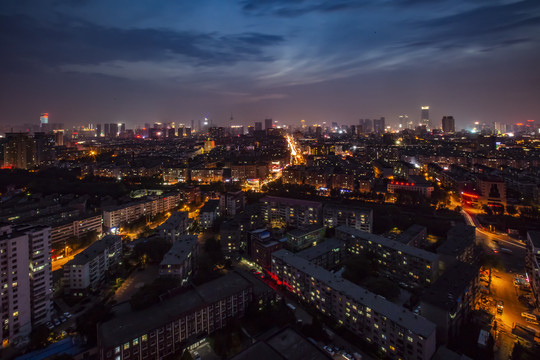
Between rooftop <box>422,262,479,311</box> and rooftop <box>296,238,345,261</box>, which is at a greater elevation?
rooftop <box>296,238,345,261</box>

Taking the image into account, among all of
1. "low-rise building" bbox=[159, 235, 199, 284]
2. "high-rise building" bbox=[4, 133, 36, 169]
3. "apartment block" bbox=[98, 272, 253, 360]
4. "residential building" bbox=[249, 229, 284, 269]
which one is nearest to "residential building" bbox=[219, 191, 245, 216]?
"residential building" bbox=[249, 229, 284, 269]

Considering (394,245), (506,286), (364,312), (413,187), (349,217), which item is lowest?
(506,286)

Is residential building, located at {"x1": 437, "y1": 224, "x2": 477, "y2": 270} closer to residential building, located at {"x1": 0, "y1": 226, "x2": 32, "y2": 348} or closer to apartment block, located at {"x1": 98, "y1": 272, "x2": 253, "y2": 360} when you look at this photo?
apartment block, located at {"x1": 98, "y1": 272, "x2": 253, "y2": 360}

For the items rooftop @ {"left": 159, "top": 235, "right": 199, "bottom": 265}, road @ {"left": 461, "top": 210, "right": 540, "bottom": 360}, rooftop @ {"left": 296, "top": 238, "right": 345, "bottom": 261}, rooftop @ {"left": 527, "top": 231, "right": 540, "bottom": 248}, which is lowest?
road @ {"left": 461, "top": 210, "right": 540, "bottom": 360}

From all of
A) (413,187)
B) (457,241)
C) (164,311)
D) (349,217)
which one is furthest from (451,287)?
(413,187)

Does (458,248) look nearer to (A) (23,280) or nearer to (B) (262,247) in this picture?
(B) (262,247)

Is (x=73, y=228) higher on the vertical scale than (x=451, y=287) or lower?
higher
